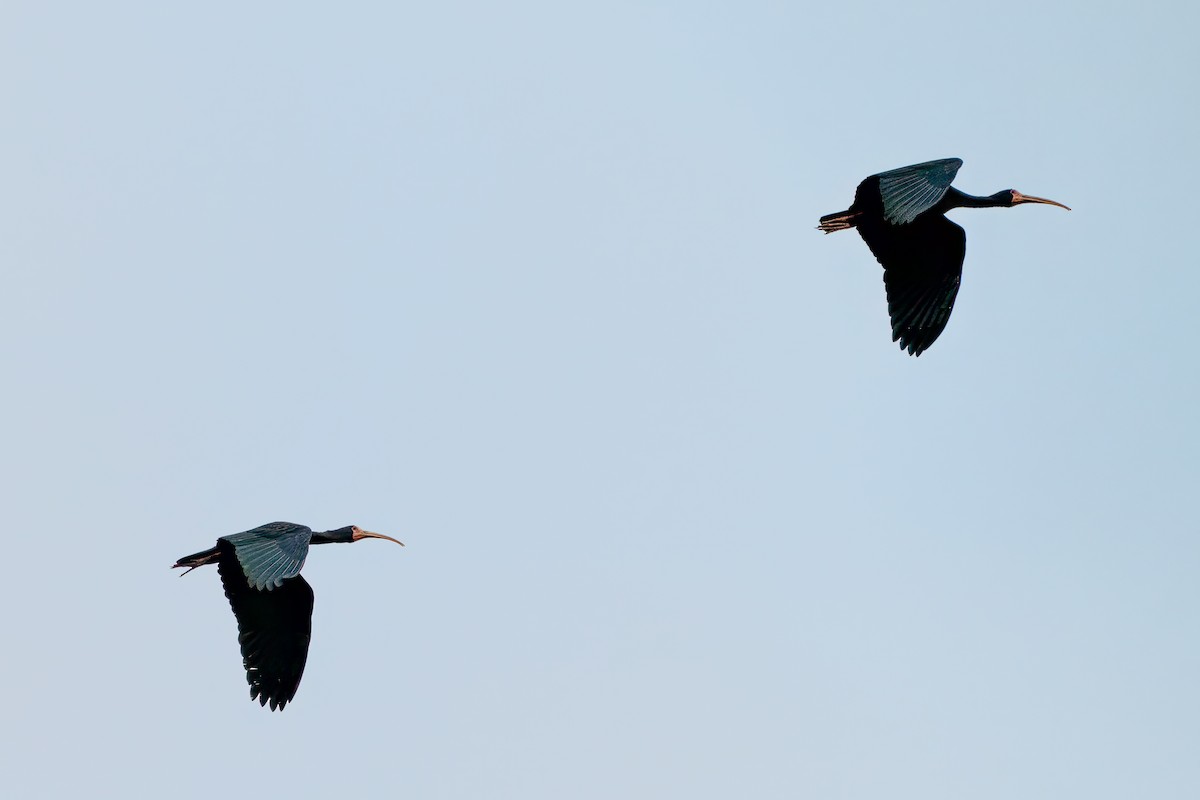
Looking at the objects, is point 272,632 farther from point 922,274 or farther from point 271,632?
point 922,274

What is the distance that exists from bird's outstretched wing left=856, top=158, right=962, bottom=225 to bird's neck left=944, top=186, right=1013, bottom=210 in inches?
77.2

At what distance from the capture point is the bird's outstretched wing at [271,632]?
79.0ft

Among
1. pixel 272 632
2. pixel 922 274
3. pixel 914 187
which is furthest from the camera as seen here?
pixel 272 632

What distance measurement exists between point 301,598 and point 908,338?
822 cm

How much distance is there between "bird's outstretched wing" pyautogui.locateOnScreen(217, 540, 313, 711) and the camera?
24094 millimetres

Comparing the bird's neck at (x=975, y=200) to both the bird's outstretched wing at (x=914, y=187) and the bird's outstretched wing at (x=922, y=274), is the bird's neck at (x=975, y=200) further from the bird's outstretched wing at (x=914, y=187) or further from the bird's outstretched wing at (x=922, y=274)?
the bird's outstretched wing at (x=914, y=187)

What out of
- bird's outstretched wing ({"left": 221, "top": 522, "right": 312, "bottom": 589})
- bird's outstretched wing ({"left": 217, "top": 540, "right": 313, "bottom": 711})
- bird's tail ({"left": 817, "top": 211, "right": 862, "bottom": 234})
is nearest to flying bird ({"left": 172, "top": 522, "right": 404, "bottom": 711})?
bird's outstretched wing ({"left": 217, "top": 540, "right": 313, "bottom": 711})

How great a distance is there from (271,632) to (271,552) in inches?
151

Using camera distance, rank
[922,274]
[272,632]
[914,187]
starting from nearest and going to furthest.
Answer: [914,187] < [922,274] < [272,632]

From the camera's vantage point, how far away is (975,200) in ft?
77.6

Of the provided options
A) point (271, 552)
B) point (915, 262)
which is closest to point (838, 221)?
point (915, 262)

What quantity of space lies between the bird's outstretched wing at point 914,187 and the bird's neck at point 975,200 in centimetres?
196

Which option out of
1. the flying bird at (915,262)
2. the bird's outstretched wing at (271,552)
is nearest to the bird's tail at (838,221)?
the flying bird at (915,262)

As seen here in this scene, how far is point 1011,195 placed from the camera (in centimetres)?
2428
